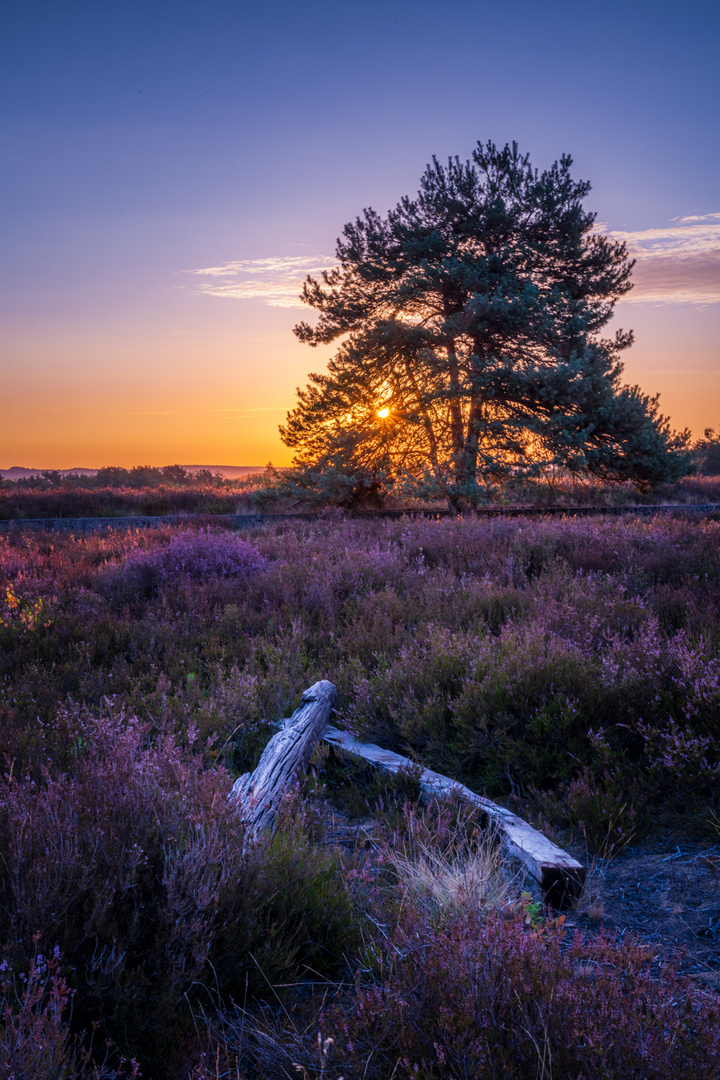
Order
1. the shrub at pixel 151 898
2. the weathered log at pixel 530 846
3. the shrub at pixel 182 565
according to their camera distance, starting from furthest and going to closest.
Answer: the shrub at pixel 182 565 < the weathered log at pixel 530 846 < the shrub at pixel 151 898

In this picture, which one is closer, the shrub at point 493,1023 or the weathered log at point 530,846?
the shrub at point 493,1023

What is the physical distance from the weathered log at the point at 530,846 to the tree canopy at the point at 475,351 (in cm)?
1323

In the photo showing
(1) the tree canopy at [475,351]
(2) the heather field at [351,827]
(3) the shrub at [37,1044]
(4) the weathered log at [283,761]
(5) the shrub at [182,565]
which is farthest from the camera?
(1) the tree canopy at [475,351]

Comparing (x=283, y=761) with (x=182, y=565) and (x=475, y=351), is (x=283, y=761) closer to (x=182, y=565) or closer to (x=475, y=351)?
(x=182, y=565)

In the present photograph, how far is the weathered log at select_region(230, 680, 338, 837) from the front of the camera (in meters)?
3.19

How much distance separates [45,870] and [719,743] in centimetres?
329

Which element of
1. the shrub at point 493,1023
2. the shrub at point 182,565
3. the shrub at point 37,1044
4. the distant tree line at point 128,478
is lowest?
the shrub at point 493,1023

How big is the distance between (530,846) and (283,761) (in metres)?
1.53

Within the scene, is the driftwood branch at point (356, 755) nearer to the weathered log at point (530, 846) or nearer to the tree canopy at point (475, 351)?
the weathered log at point (530, 846)

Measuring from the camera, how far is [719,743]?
11.4 ft

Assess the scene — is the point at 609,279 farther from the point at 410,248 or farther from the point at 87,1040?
the point at 87,1040

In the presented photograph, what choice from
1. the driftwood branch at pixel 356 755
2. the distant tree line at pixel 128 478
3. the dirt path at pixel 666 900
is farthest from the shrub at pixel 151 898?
the distant tree line at pixel 128 478

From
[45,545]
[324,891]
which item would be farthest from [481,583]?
[45,545]

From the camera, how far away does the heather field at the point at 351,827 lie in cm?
171
